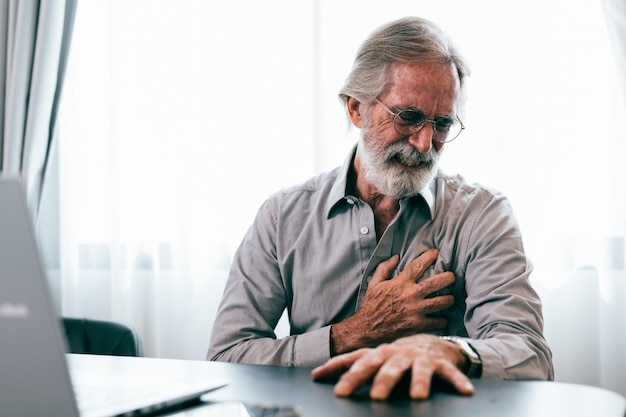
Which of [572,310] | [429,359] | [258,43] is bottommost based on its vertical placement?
[572,310]

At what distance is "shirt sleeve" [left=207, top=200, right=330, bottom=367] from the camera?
151 cm

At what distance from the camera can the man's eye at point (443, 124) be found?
169cm

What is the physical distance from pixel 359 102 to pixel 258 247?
1.51 feet

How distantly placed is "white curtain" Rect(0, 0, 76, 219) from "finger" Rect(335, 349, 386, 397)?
2.27 meters

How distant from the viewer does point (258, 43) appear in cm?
268

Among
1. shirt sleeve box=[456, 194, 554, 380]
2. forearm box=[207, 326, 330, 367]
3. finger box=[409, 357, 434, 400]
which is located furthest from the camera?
forearm box=[207, 326, 330, 367]

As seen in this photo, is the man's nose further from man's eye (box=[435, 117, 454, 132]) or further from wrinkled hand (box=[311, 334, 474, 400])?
wrinkled hand (box=[311, 334, 474, 400])

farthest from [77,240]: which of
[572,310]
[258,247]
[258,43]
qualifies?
[572,310]

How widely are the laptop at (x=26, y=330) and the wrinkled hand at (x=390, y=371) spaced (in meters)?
0.35

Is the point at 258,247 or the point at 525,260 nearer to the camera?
the point at 525,260

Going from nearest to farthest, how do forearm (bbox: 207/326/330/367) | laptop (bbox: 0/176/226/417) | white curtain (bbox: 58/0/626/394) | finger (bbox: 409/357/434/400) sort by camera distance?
laptop (bbox: 0/176/226/417) < finger (bbox: 409/357/434/400) < forearm (bbox: 207/326/330/367) < white curtain (bbox: 58/0/626/394)

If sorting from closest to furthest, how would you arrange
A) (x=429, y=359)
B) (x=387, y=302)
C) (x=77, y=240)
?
1. (x=429, y=359)
2. (x=387, y=302)
3. (x=77, y=240)

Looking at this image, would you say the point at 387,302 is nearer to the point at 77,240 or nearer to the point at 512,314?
the point at 512,314

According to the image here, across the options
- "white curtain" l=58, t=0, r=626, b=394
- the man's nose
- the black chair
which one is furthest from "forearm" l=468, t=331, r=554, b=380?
"white curtain" l=58, t=0, r=626, b=394
